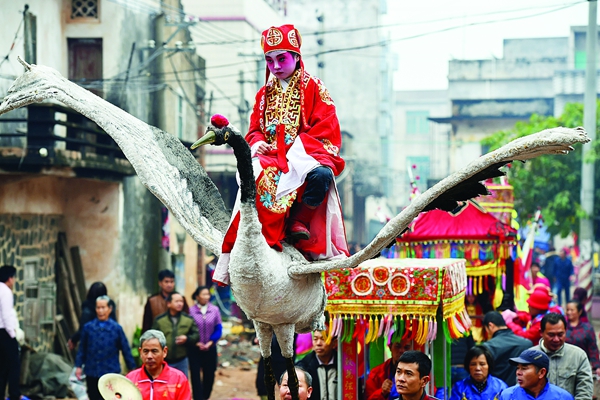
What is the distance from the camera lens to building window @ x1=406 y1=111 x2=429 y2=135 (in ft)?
221

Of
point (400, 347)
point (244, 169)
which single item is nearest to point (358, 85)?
point (400, 347)

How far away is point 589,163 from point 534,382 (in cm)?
1323

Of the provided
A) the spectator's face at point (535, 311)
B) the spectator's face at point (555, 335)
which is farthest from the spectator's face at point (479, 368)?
the spectator's face at point (535, 311)

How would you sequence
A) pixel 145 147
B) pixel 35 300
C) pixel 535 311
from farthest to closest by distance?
pixel 35 300, pixel 535 311, pixel 145 147

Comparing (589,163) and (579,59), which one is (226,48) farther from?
(579,59)

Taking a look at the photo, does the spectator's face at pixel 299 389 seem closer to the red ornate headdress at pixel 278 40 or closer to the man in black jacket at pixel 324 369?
the man in black jacket at pixel 324 369

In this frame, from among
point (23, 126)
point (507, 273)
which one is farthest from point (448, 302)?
point (23, 126)

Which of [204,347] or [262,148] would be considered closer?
[262,148]

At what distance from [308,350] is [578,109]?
17.0 metres

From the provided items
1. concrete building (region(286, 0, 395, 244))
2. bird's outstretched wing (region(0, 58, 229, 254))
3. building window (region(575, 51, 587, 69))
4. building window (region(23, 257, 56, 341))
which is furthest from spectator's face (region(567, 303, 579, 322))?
concrete building (region(286, 0, 395, 244))

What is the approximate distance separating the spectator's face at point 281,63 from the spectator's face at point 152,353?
Result: 262 cm

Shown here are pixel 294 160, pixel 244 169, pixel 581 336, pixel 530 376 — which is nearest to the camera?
pixel 244 169

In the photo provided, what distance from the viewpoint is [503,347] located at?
9555 mm

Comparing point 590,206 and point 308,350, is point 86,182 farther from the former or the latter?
point 590,206
